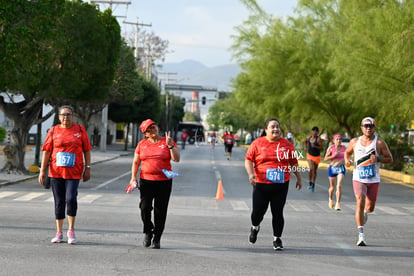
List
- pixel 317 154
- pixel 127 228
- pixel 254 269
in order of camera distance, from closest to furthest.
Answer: pixel 254 269 → pixel 127 228 → pixel 317 154

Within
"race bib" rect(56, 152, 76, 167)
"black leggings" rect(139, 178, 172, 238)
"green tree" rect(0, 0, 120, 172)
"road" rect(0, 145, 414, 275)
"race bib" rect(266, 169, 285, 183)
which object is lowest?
"road" rect(0, 145, 414, 275)

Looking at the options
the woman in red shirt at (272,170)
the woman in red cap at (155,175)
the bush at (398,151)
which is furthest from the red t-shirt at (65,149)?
the bush at (398,151)

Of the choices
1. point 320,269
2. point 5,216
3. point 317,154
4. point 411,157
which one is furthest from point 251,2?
point 320,269

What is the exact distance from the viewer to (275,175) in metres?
10.2

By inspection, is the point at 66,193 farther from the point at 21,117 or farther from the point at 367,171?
the point at 21,117

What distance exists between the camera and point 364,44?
28781 millimetres

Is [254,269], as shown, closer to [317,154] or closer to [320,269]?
[320,269]

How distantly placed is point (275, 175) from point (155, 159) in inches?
64.0

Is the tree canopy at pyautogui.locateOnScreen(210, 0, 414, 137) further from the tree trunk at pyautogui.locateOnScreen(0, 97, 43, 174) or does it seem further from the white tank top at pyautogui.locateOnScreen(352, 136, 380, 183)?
the white tank top at pyautogui.locateOnScreen(352, 136, 380, 183)

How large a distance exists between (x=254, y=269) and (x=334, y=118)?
39782mm

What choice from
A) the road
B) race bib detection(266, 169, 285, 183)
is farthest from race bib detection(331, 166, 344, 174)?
race bib detection(266, 169, 285, 183)

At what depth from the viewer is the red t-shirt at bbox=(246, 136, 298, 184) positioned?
33.2 feet

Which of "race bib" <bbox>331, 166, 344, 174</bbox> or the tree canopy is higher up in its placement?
the tree canopy

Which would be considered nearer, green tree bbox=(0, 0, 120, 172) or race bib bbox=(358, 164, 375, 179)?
race bib bbox=(358, 164, 375, 179)
